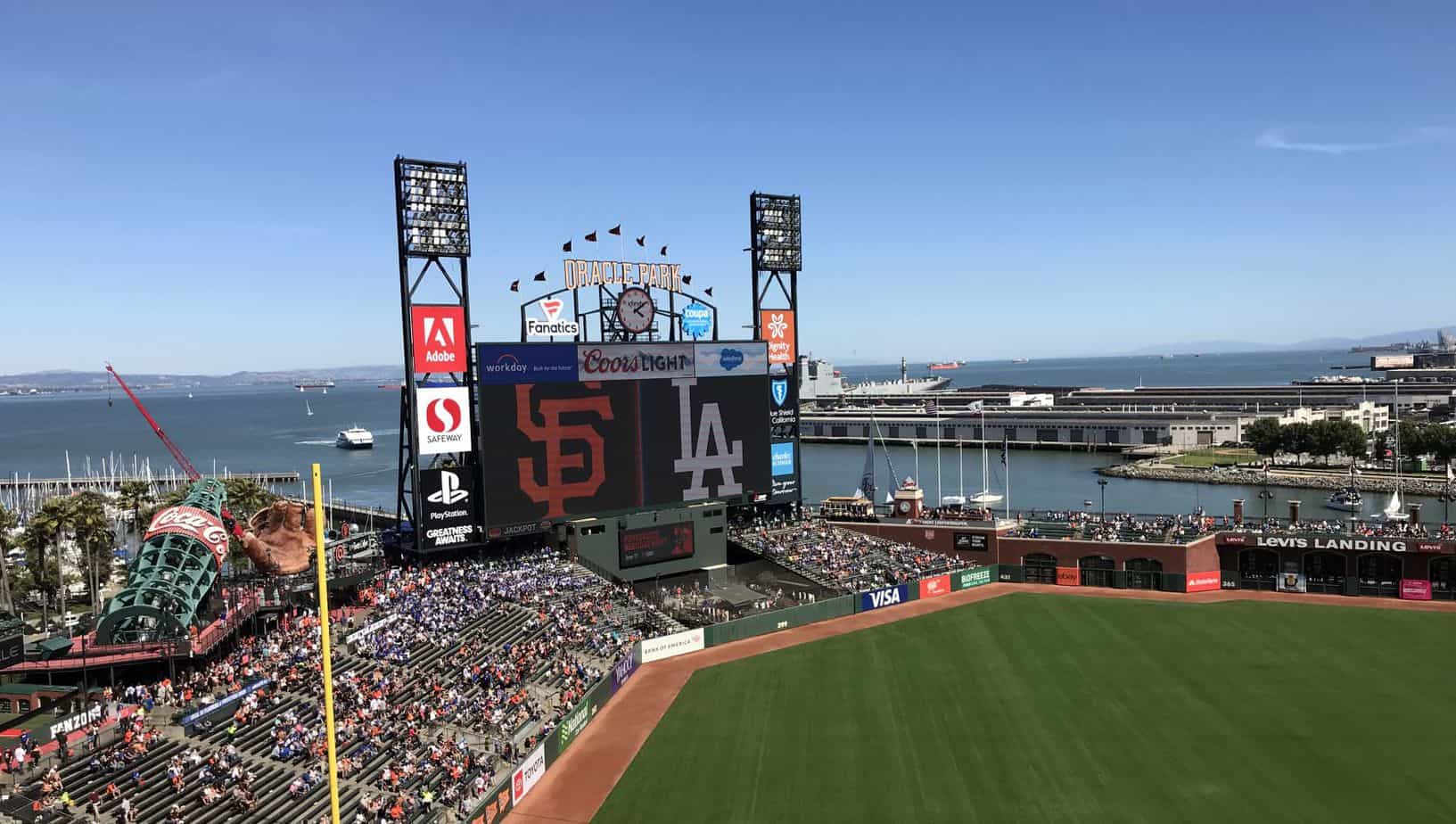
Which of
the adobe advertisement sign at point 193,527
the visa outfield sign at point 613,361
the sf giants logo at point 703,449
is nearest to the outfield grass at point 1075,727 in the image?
the sf giants logo at point 703,449

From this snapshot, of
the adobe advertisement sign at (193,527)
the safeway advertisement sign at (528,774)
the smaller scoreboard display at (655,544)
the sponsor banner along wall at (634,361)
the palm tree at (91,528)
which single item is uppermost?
the sponsor banner along wall at (634,361)

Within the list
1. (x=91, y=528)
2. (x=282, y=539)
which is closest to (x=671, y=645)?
(x=282, y=539)

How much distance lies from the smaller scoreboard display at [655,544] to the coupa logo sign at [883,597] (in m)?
9.69

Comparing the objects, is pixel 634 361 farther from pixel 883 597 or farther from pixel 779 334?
pixel 883 597

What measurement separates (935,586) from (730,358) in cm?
1760

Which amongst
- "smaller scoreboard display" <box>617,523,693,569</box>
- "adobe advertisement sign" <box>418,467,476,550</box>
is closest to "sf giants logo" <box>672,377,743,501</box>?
"smaller scoreboard display" <box>617,523,693,569</box>

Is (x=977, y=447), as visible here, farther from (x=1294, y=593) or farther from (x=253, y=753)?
(x=253, y=753)

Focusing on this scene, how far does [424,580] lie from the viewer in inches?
1683

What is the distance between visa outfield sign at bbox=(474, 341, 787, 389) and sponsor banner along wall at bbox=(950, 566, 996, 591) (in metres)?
16.5

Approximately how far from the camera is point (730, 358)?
52.3 m

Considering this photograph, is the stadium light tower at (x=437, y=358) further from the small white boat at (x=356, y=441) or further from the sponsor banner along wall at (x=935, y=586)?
the small white boat at (x=356, y=441)

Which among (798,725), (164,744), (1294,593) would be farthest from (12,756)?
(1294,593)

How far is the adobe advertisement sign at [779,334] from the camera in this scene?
56.8m

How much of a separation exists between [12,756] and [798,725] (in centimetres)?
2337
